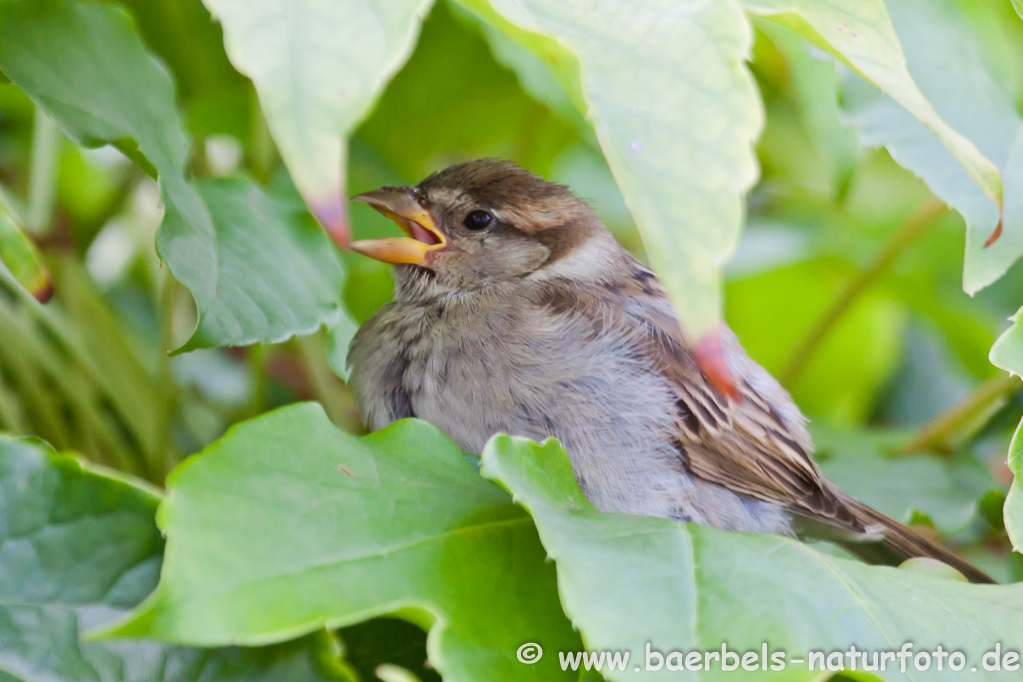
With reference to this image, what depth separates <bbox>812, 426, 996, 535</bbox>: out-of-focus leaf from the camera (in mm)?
1151

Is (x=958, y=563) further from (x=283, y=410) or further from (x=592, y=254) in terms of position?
(x=283, y=410)

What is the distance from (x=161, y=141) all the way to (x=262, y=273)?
15 centimetres

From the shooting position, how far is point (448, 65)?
1689mm

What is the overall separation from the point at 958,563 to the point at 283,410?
915mm

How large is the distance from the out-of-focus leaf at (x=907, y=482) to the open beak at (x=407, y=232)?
73 cm

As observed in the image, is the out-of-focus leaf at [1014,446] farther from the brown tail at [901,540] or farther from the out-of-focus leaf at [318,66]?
the out-of-focus leaf at [318,66]

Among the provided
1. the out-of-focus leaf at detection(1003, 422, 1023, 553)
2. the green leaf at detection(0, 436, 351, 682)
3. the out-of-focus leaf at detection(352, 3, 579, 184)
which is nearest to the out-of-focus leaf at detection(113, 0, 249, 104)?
the out-of-focus leaf at detection(352, 3, 579, 184)

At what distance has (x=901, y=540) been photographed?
1.17 m

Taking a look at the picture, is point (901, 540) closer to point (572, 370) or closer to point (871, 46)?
point (572, 370)

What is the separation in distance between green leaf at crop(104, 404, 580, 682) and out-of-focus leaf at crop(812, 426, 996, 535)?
2.18 ft

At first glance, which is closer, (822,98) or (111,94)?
(111,94)

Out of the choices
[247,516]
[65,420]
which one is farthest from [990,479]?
[65,420]

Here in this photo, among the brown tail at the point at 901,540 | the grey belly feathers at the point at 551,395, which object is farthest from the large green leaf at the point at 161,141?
the brown tail at the point at 901,540

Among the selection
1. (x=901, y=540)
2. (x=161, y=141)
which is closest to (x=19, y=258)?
(x=161, y=141)
